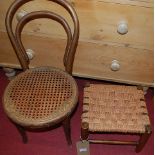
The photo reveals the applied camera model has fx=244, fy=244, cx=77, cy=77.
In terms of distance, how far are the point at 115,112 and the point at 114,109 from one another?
0.08 ft

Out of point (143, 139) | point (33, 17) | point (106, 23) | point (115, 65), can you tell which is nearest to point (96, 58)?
point (115, 65)

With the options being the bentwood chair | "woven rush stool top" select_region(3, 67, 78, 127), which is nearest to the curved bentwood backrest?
the bentwood chair

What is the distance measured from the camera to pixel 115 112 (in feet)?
4.94

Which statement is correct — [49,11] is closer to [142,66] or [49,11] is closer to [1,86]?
[142,66]

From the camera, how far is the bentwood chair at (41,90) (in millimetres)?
1369

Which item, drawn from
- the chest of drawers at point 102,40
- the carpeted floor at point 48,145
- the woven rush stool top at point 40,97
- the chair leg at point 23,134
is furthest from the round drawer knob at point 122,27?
the chair leg at point 23,134

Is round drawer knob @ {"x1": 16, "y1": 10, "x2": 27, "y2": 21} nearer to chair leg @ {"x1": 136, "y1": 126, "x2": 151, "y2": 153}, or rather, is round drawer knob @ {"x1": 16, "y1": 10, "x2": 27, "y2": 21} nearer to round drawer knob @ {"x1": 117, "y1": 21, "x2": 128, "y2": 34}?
round drawer knob @ {"x1": 117, "y1": 21, "x2": 128, "y2": 34}

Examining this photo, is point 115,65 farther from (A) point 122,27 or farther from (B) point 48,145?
(B) point 48,145

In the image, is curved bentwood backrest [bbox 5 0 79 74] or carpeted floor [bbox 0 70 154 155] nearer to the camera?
curved bentwood backrest [bbox 5 0 79 74]

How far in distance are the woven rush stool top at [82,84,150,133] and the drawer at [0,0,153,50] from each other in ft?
1.06

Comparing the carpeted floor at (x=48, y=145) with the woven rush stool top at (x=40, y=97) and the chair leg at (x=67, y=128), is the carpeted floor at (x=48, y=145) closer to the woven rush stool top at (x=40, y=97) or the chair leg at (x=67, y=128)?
the chair leg at (x=67, y=128)

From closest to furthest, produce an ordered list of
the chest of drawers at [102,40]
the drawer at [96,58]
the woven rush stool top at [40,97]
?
the woven rush stool top at [40,97], the chest of drawers at [102,40], the drawer at [96,58]

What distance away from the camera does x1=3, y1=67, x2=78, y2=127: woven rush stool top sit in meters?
1.36

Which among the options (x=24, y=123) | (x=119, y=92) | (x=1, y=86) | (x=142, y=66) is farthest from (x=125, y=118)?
(x=1, y=86)
